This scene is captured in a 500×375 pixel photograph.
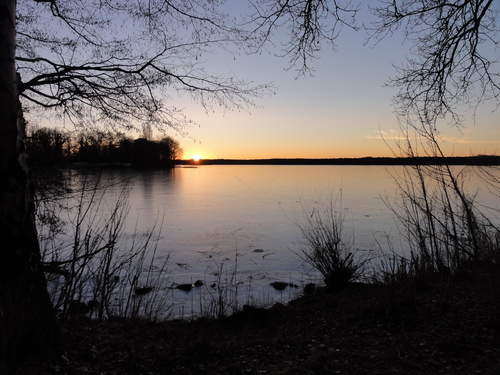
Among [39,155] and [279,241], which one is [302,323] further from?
[279,241]

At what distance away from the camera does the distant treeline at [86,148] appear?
166 inches

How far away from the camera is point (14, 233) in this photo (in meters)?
2.39

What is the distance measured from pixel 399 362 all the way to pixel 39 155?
539 cm

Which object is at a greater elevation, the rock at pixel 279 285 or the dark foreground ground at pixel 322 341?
the dark foreground ground at pixel 322 341

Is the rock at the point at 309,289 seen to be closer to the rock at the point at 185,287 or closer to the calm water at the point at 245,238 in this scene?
the calm water at the point at 245,238

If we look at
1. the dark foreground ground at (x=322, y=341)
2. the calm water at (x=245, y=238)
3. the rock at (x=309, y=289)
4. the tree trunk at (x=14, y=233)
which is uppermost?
the tree trunk at (x=14, y=233)

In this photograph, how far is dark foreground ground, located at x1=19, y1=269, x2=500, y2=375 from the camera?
2713 mm

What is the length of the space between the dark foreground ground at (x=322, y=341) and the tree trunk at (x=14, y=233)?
22 cm

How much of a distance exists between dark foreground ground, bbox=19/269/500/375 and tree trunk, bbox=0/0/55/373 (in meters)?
0.22

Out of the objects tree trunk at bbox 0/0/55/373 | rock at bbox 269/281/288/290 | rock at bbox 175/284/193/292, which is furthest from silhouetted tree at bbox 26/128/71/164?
rock at bbox 269/281/288/290

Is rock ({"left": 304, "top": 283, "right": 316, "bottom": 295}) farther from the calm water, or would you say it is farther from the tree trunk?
the tree trunk

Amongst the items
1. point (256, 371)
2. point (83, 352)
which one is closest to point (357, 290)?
point (256, 371)

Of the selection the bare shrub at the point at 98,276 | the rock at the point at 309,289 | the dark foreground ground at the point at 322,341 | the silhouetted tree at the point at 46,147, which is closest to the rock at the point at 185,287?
the bare shrub at the point at 98,276

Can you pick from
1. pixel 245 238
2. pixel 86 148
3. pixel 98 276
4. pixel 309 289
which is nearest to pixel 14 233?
pixel 98 276
